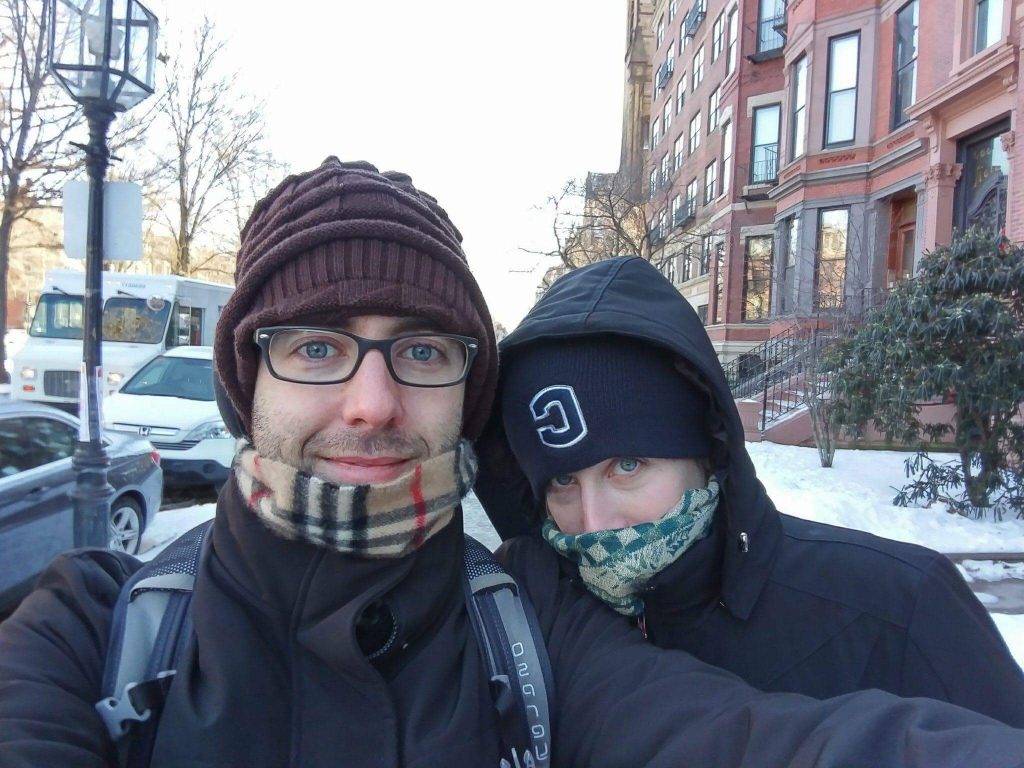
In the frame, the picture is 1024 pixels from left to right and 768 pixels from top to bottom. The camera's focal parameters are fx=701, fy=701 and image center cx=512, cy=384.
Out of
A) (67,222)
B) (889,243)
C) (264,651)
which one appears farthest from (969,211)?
(264,651)

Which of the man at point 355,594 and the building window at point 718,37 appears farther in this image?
the building window at point 718,37

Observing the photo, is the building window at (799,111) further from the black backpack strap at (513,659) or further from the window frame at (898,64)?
the black backpack strap at (513,659)

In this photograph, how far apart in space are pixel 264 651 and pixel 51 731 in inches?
14.5

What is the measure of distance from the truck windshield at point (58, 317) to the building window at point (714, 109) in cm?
2249

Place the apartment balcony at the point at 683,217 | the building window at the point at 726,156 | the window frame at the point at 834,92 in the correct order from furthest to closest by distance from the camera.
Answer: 1. the apartment balcony at the point at 683,217
2. the building window at the point at 726,156
3. the window frame at the point at 834,92

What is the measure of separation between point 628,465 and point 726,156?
84.2 ft

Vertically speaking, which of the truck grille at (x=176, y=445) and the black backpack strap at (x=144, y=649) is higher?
the black backpack strap at (x=144, y=649)

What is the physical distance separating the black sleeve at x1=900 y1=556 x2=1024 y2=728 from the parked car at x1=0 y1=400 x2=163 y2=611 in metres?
5.18

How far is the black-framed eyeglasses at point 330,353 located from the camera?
1.57 m

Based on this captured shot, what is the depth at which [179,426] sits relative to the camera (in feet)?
26.9

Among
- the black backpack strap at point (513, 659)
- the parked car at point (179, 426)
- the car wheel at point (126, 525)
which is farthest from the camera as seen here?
the parked car at point (179, 426)

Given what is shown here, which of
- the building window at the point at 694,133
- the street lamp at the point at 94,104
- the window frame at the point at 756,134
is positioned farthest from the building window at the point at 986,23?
the building window at the point at 694,133

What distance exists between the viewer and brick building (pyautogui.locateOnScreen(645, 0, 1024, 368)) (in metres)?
11.7

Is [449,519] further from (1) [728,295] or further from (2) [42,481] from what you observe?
(1) [728,295]
